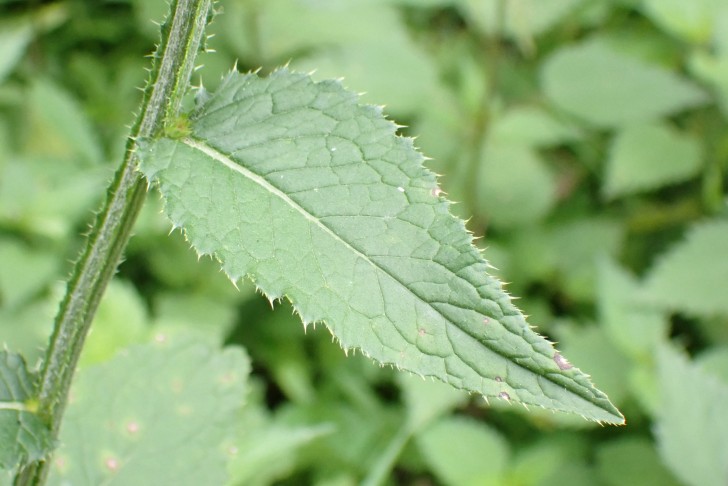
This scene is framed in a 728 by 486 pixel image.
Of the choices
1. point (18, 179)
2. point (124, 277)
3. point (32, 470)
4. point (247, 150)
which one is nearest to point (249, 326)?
point (124, 277)

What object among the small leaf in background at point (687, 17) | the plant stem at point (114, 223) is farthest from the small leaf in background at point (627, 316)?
the plant stem at point (114, 223)

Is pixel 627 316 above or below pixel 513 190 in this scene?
below

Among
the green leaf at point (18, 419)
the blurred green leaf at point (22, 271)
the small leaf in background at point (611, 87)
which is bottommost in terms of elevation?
the blurred green leaf at point (22, 271)

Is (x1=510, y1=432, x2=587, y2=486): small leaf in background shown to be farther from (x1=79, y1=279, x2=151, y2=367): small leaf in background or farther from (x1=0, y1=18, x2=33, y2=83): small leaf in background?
(x1=0, y1=18, x2=33, y2=83): small leaf in background

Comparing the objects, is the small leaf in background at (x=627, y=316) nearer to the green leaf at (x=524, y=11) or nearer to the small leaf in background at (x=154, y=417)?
the green leaf at (x=524, y=11)

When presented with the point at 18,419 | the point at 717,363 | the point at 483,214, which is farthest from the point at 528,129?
the point at 18,419

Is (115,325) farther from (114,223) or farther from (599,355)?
(599,355)
